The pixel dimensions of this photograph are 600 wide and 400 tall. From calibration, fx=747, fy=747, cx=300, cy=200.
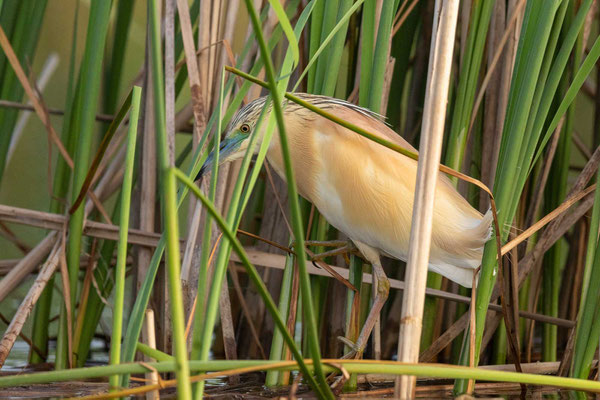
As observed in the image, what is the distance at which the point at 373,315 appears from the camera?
1.36 m

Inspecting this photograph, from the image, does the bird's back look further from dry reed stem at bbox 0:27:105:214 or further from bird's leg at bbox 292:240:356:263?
dry reed stem at bbox 0:27:105:214

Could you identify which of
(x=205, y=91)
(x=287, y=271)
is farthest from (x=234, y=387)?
(x=205, y=91)

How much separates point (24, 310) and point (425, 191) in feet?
2.79

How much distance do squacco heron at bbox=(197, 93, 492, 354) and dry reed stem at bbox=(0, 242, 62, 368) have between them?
40cm

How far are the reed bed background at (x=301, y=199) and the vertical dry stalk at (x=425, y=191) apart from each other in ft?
0.13

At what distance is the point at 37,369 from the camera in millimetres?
1596

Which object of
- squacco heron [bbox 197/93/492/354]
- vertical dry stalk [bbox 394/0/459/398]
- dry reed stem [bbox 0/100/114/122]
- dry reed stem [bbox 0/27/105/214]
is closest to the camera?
vertical dry stalk [bbox 394/0/459/398]

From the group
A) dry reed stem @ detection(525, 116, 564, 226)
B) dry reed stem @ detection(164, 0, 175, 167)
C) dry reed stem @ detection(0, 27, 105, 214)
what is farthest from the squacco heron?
dry reed stem @ detection(0, 27, 105, 214)

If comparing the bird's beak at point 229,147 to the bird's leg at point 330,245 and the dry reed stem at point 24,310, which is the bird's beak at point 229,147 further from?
the dry reed stem at point 24,310

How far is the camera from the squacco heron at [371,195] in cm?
131

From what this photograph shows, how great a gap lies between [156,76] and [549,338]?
1265 millimetres

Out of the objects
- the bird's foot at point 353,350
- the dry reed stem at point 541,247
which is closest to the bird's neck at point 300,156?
the bird's foot at point 353,350

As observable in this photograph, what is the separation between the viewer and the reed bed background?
1050mm

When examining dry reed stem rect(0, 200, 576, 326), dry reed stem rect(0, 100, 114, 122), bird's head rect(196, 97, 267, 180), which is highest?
dry reed stem rect(0, 100, 114, 122)
